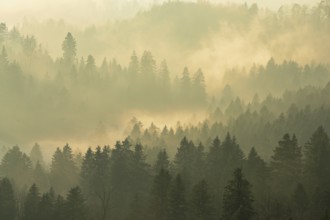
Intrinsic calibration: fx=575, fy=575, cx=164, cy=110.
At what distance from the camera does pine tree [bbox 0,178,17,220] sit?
95312 mm

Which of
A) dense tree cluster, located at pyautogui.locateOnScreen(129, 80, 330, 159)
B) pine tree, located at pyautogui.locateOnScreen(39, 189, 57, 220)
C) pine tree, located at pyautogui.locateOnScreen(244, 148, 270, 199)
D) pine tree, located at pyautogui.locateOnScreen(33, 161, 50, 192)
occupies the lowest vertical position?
pine tree, located at pyautogui.locateOnScreen(39, 189, 57, 220)

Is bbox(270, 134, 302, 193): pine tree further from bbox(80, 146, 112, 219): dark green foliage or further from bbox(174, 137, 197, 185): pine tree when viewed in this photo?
bbox(80, 146, 112, 219): dark green foliage

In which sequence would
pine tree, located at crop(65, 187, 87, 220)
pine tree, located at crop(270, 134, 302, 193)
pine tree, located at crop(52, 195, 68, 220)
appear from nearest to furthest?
pine tree, located at crop(65, 187, 87, 220), pine tree, located at crop(52, 195, 68, 220), pine tree, located at crop(270, 134, 302, 193)

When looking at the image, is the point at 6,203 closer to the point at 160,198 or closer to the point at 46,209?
the point at 46,209

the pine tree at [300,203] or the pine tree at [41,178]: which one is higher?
the pine tree at [41,178]

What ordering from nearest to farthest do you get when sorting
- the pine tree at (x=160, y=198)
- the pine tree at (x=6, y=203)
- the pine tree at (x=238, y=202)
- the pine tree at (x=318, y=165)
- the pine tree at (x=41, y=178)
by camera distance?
the pine tree at (x=238, y=202) → the pine tree at (x=160, y=198) → the pine tree at (x=318, y=165) → the pine tree at (x=6, y=203) → the pine tree at (x=41, y=178)

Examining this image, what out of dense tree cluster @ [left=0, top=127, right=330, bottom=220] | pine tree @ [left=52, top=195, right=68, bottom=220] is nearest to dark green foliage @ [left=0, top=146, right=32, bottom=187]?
dense tree cluster @ [left=0, top=127, right=330, bottom=220]

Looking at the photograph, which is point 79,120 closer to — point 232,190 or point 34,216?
point 34,216

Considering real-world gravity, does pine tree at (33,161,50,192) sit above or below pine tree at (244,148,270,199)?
above

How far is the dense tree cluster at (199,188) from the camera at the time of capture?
78562 mm

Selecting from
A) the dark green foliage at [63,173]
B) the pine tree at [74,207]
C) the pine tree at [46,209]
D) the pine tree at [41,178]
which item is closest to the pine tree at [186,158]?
the pine tree at [74,207]

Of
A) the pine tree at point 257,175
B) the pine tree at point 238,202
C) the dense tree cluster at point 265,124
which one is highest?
the dense tree cluster at point 265,124

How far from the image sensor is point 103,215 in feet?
315

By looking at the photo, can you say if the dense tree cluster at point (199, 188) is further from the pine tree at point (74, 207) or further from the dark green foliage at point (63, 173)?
the dark green foliage at point (63, 173)
